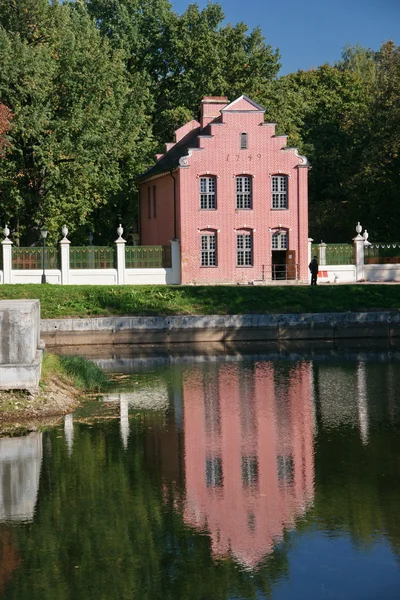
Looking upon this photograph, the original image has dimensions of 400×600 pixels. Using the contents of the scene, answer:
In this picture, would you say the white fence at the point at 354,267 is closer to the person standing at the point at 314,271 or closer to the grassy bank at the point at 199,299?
the person standing at the point at 314,271

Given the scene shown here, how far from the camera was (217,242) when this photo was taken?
54.9 meters

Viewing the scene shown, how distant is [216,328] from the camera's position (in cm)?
4172

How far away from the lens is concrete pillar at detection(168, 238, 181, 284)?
5431 centimetres

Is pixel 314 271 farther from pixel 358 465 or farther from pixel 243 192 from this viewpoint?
pixel 358 465

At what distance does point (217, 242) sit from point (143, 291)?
9205 mm

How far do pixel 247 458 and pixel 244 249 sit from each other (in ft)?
122

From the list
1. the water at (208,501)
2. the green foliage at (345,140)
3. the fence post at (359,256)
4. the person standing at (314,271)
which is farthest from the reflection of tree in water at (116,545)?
the green foliage at (345,140)

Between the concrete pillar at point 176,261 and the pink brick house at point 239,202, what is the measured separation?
11.2 inches

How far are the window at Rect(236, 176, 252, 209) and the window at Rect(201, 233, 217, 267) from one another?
2.25m

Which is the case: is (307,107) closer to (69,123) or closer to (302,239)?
(302,239)

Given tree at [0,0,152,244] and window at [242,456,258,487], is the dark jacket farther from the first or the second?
window at [242,456,258,487]

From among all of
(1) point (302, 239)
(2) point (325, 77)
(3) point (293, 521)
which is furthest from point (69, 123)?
(3) point (293, 521)

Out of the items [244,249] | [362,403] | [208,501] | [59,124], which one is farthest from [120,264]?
[208,501]

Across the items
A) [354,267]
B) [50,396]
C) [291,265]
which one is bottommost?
[50,396]
